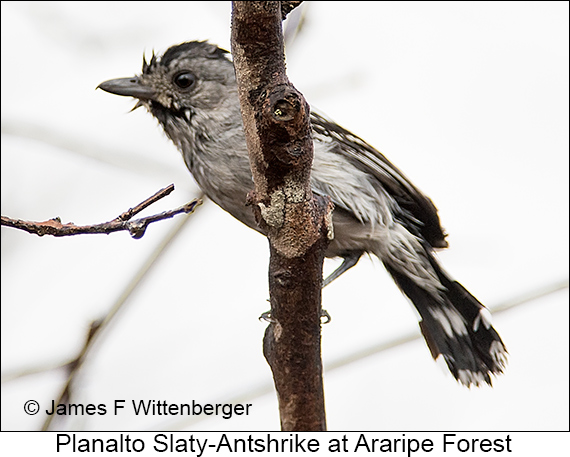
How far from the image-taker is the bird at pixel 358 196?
3738 millimetres

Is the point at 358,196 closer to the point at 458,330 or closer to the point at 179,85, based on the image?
the point at 458,330

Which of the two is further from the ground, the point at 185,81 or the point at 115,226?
the point at 185,81

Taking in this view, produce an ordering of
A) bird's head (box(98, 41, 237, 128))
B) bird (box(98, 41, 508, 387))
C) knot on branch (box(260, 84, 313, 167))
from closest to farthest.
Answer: knot on branch (box(260, 84, 313, 167)) → bird (box(98, 41, 508, 387)) → bird's head (box(98, 41, 237, 128))

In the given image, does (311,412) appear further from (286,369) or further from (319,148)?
(319,148)

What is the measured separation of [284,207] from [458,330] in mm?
2141

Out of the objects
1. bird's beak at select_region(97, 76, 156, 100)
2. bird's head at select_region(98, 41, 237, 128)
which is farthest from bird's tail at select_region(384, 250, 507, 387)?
bird's beak at select_region(97, 76, 156, 100)

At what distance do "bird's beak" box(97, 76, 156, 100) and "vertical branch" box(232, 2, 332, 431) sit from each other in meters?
1.92

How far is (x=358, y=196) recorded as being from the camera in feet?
12.4

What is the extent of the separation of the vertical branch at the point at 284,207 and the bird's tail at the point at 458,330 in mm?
1727

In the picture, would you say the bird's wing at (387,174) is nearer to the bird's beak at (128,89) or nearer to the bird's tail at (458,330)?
the bird's tail at (458,330)

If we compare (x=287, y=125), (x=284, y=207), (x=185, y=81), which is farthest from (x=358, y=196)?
(x=287, y=125)

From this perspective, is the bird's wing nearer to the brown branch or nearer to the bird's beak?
the bird's beak

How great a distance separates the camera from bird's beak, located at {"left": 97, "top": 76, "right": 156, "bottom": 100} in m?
3.88

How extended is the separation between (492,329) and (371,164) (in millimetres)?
1076
